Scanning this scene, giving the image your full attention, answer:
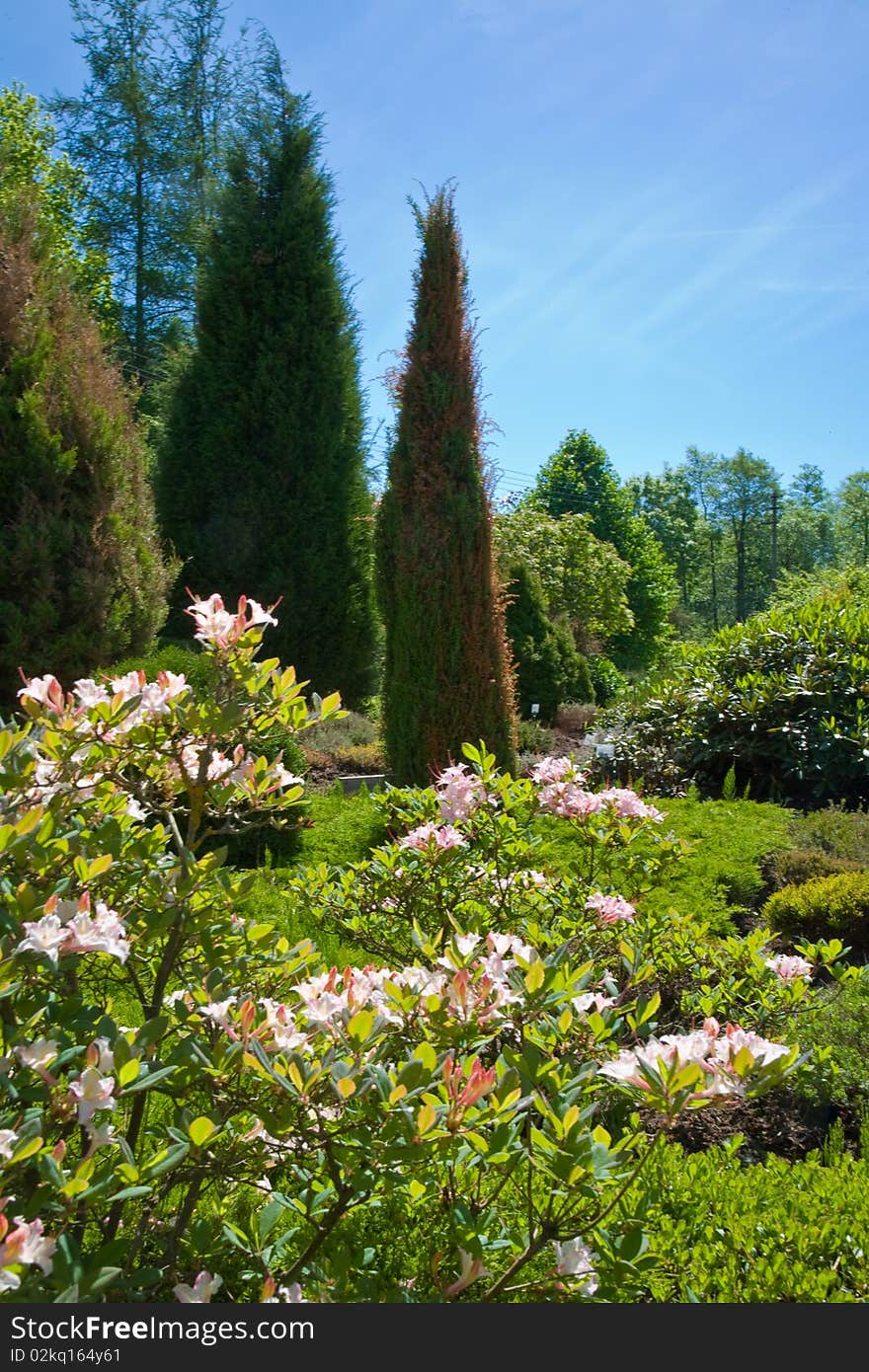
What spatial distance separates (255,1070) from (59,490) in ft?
19.0

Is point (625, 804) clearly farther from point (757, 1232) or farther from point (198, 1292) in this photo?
point (198, 1292)

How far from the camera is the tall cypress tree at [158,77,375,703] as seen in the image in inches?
420

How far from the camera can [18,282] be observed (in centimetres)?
650

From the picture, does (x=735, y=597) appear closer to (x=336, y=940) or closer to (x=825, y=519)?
(x=825, y=519)

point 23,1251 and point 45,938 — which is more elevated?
point 45,938

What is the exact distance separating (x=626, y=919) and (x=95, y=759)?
1.56 m

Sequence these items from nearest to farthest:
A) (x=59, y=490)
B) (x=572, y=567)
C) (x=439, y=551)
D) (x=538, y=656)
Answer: (x=59, y=490), (x=439, y=551), (x=538, y=656), (x=572, y=567)

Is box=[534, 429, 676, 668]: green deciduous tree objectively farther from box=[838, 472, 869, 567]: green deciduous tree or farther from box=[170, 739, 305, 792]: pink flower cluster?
box=[170, 739, 305, 792]: pink flower cluster

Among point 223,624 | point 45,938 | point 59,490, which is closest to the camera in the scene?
point 45,938

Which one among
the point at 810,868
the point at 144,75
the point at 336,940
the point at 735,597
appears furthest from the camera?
the point at 735,597

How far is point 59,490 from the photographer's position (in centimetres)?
641

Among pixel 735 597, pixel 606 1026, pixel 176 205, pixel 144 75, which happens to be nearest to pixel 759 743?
pixel 606 1026

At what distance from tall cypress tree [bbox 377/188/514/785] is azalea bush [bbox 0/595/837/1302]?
443 centimetres

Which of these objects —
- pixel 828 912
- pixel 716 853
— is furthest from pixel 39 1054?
pixel 716 853
